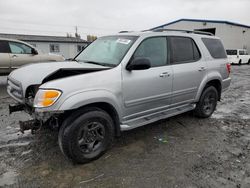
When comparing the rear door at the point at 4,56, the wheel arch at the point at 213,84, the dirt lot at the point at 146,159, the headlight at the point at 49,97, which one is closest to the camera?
the headlight at the point at 49,97

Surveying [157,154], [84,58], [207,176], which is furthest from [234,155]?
[84,58]

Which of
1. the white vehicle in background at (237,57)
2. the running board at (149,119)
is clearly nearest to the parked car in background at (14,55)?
the running board at (149,119)

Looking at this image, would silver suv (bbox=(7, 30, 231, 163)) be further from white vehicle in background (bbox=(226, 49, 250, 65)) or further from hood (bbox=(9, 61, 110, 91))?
white vehicle in background (bbox=(226, 49, 250, 65))

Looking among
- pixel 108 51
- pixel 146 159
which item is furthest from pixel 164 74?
pixel 146 159

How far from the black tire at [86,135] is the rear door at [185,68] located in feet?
5.14

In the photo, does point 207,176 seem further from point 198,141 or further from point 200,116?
point 200,116

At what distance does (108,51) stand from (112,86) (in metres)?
0.95

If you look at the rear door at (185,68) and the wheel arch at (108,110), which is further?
the rear door at (185,68)

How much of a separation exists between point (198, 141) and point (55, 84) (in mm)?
2698

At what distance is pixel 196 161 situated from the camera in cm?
309

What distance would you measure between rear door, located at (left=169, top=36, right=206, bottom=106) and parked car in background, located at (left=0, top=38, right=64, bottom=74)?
6.43 meters

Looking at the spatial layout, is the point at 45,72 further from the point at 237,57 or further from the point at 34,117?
the point at 237,57

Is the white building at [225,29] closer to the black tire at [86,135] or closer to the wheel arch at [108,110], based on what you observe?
the wheel arch at [108,110]

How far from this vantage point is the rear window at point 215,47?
4.61m
